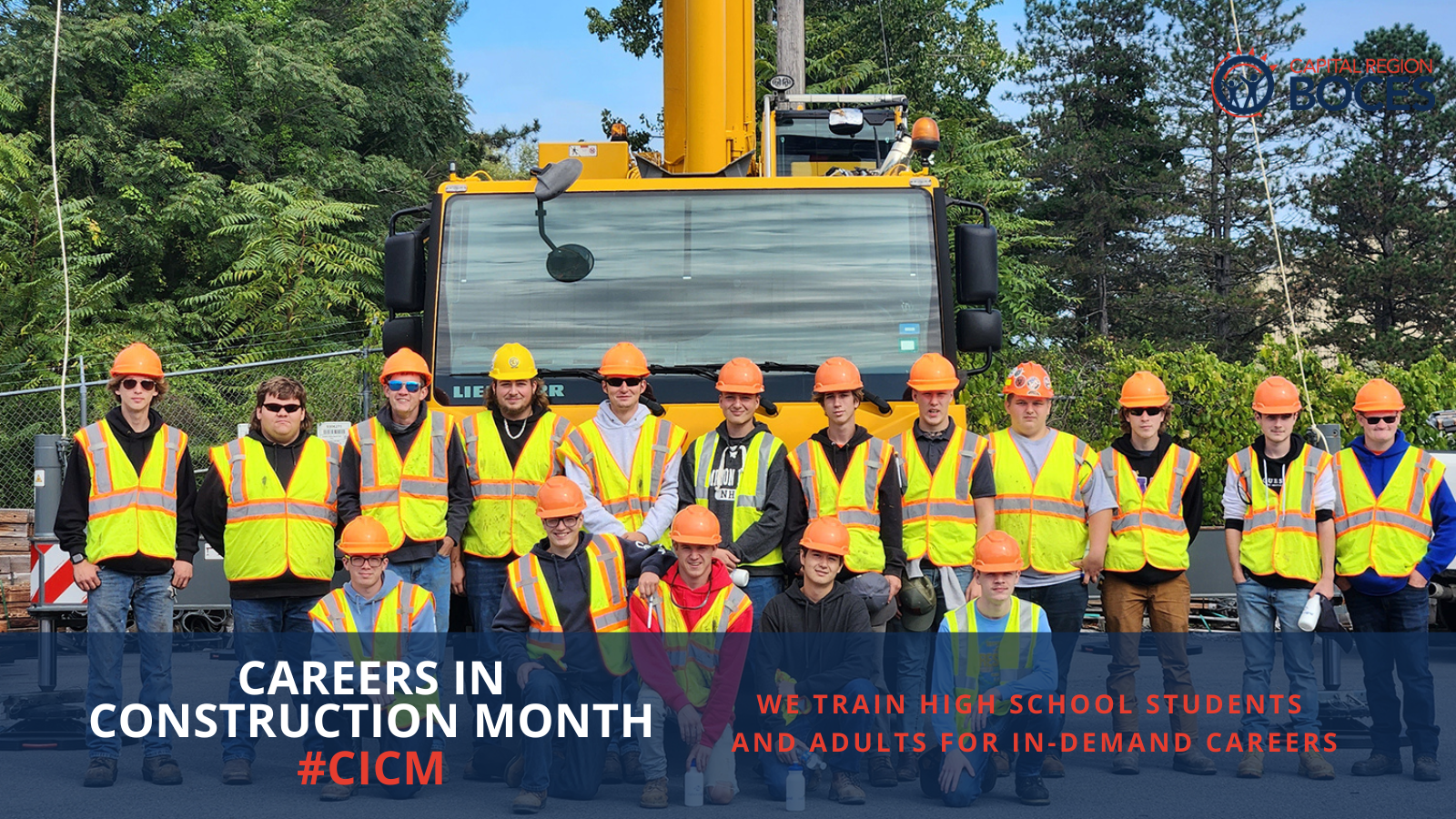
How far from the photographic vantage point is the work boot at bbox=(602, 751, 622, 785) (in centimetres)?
688

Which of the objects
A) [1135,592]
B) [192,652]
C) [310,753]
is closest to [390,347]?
[310,753]

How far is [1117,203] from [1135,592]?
28.2 meters

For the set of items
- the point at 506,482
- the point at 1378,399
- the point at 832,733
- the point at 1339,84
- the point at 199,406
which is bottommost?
the point at 832,733

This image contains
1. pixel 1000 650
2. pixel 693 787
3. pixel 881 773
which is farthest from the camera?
pixel 881 773

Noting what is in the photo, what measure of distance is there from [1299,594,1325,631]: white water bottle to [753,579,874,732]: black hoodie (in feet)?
6.52

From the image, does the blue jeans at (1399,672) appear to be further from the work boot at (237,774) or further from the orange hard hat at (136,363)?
the orange hard hat at (136,363)

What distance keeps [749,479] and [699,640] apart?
0.81 meters

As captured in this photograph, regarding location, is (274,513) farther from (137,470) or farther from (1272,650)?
(1272,650)

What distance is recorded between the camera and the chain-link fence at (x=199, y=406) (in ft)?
52.6

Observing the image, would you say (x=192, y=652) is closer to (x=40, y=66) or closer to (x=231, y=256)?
(x=231, y=256)

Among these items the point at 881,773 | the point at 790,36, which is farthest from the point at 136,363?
the point at 790,36

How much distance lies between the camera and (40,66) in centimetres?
2402

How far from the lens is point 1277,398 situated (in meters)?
7.15

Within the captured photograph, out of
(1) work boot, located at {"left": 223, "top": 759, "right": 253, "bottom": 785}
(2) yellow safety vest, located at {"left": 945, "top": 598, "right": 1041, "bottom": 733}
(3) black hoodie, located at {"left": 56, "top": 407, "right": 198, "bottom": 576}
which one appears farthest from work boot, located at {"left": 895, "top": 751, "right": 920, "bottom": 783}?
(3) black hoodie, located at {"left": 56, "top": 407, "right": 198, "bottom": 576}
